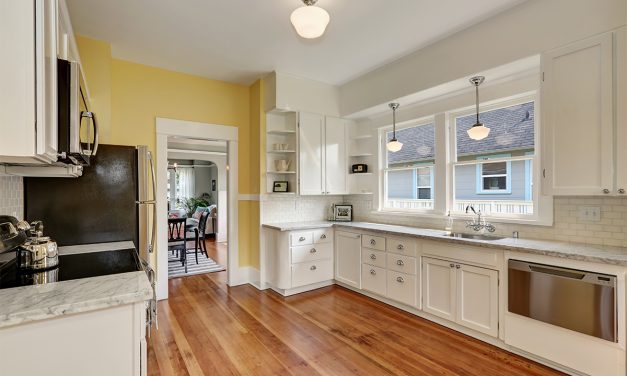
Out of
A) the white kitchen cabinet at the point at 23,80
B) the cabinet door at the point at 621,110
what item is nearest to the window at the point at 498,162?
the cabinet door at the point at 621,110

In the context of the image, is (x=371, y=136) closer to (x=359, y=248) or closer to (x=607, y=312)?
(x=359, y=248)

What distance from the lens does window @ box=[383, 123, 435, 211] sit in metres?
3.78

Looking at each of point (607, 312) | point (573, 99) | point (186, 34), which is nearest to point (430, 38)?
point (573, 99)

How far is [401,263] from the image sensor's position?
10.8ft

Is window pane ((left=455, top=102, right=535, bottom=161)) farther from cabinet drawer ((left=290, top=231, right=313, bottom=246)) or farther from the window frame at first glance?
cabinet drawer ((left=290, top=231, right=313, bottom=246))

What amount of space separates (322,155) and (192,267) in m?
3.05

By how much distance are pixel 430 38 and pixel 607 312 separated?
264 cm

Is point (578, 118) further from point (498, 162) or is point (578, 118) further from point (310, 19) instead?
point (310, 19)

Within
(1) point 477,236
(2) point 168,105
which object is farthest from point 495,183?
(2) point 168,105

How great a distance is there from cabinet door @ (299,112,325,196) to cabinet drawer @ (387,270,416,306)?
60.3 inches

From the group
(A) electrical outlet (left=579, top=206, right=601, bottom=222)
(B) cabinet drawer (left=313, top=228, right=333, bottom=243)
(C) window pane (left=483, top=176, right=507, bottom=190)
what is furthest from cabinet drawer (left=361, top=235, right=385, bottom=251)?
(A) electrical outlet (left=579, top=206, right=601, bottom=222)

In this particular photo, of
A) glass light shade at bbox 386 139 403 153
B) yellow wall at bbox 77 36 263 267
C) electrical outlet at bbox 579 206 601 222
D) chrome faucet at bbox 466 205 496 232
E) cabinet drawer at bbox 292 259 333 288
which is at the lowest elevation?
cabinet drawer at bbox 292 259 333 288

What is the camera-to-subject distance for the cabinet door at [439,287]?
2844 mm

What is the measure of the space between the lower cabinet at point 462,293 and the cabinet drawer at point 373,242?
551 mm
